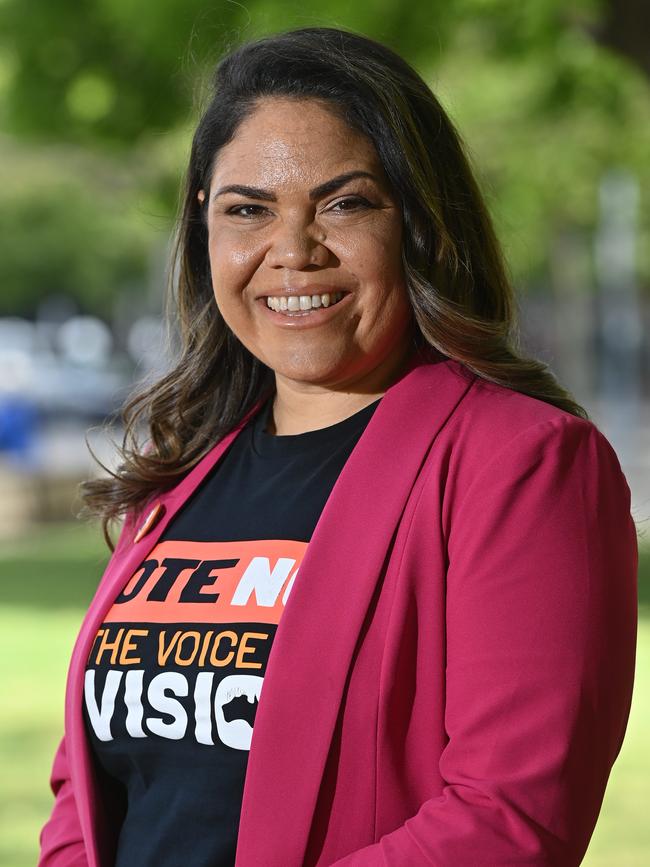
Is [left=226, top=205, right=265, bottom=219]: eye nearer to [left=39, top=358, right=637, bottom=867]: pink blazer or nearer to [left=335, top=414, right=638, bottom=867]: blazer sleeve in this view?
[left=39, top=358, right=637, bottom=867]: pink blazer

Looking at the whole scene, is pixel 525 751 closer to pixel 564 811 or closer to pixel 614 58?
pixel 564 811

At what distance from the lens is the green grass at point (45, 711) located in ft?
18.3

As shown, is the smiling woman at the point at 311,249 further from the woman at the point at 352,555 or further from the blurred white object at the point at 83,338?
the blurred white object at the point at 83,338

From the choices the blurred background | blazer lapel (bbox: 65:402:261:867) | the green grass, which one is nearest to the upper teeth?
blazer lapel (bbox: 65:402:261:867)

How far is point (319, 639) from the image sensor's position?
202 cm

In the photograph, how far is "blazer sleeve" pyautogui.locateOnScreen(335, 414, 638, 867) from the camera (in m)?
1.83

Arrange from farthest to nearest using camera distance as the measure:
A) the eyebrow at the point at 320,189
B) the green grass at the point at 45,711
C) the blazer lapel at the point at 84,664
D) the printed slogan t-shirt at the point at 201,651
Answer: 1. the green grass at the point at 45,711
2. the blazer lapel at the point at 84,664
3. the eyebrow at the point at 320,189
4. the printed slogan t-shirt at the point at 201,651

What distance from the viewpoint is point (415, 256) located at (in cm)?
228

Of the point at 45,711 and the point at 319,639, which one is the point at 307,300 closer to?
the point at 319,639

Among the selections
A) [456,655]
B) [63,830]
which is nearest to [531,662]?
[456,655]

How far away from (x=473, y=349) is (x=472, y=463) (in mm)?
291

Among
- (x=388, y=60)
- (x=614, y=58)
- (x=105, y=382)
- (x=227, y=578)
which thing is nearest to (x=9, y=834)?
(x=227, y=578)

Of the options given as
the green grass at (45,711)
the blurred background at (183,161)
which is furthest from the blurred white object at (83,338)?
the green grass at (45,711)

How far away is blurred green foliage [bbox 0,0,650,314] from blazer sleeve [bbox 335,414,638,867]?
36.3 inches
